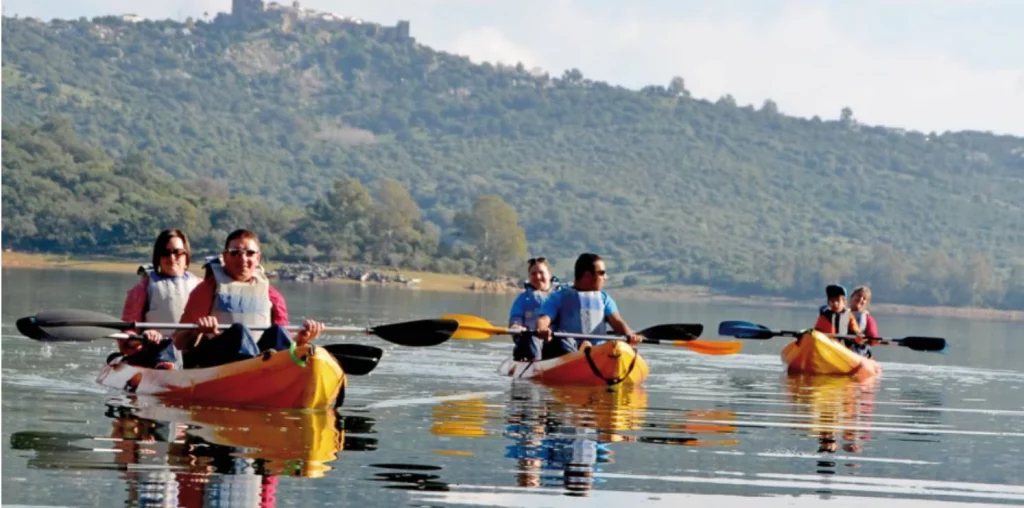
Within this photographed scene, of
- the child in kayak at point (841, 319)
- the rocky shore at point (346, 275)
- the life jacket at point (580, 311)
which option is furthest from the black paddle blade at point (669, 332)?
the rocky shore at point (346, 275)

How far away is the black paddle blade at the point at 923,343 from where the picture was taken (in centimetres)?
2855

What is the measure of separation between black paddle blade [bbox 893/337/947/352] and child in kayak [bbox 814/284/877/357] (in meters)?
0.68

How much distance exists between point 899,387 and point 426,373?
23.3 feet

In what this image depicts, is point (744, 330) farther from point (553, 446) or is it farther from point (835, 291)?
point (553, 446)

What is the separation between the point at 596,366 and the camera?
2248 cm

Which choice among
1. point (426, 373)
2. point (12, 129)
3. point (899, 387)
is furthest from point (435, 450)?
point (12, 129)

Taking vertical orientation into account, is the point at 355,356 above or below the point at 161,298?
below

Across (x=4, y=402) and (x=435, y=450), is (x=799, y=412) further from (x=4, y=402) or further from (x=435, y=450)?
(x=4, y=402)

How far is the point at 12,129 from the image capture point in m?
182

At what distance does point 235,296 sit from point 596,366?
21.1 feet

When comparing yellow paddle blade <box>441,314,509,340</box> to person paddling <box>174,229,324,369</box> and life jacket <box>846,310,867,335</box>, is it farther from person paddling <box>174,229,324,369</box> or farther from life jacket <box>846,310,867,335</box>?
life jacket <box>846,310,867,335</box>

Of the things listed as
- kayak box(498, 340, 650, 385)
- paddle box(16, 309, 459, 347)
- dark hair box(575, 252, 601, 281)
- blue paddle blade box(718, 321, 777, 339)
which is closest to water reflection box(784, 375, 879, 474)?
blue paddle blade box(718, 321, 777, 339)

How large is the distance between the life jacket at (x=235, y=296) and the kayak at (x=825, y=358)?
478 inches

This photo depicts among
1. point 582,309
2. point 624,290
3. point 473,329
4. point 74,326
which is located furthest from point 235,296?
point 624,290
